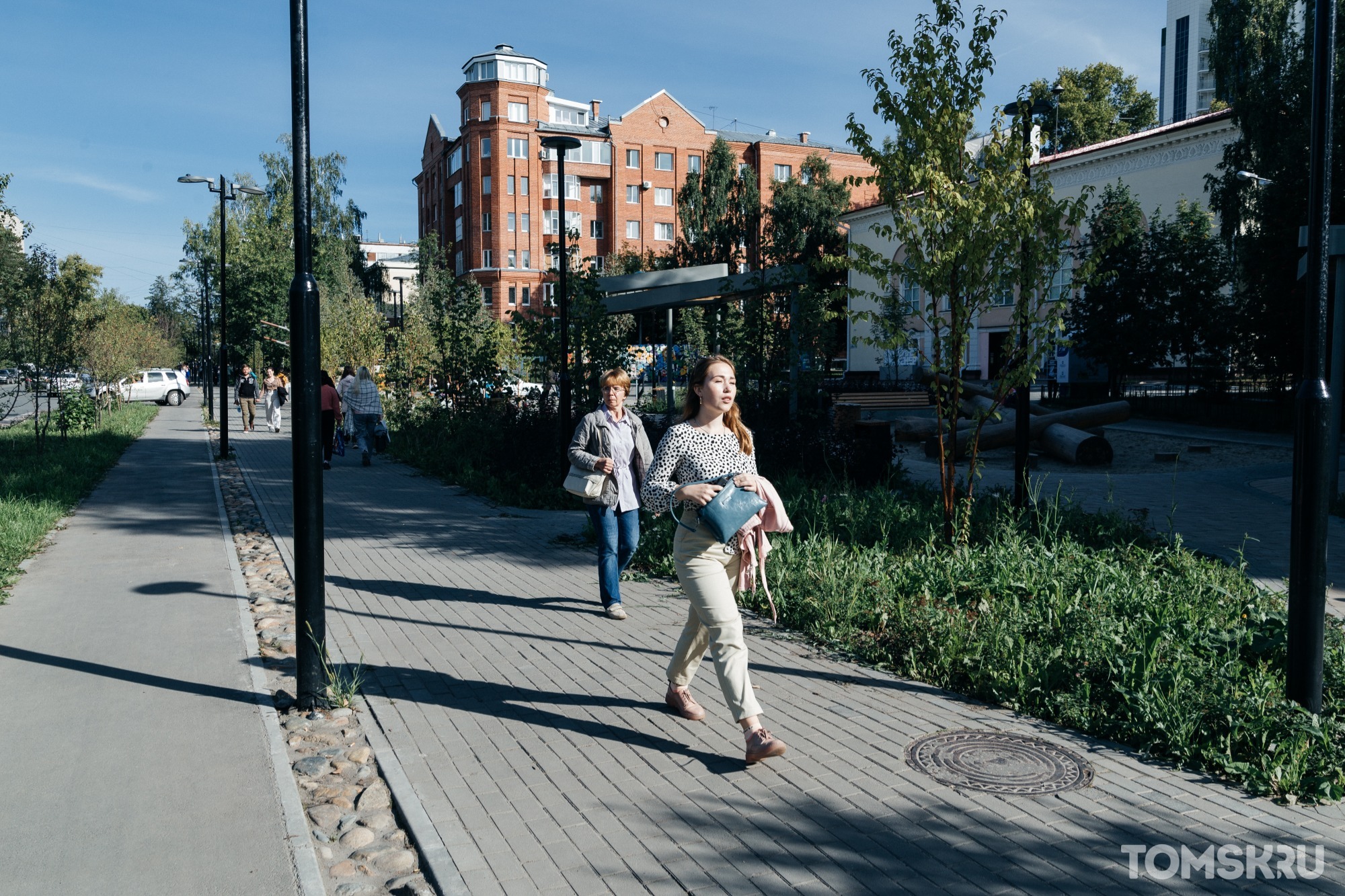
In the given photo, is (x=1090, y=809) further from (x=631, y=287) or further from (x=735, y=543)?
(x=631, y=287)

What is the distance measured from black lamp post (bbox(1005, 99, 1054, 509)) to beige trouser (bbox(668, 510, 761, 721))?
4631 mm

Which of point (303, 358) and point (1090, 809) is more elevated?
point (303, 358)

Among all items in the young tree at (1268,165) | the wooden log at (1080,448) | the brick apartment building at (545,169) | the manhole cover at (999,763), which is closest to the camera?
the manhole cover at (999,763)

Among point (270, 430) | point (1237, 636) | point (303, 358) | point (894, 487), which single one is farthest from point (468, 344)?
point (1237, 636)

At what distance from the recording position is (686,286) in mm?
15000

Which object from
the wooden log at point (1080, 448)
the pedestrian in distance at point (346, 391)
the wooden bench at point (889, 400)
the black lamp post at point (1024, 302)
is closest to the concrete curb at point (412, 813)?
the black lamp post at point (1024, 302)

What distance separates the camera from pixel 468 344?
18844 mm

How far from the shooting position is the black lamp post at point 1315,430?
4.34 m

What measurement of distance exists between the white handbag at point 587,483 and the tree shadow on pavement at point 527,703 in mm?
1602

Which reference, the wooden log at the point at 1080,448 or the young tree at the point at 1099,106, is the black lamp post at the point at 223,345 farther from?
the young tree at the point at 1099,106

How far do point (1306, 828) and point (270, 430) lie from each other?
2740 cm

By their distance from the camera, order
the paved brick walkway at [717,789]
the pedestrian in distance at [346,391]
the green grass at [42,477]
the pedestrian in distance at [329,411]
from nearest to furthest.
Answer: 1. the paved brick walkway at [717,789]
2. the green grass at [42,477]
3. the pedestrian in distance at [329,411]
4. the pedestrian in distance at [346,391]

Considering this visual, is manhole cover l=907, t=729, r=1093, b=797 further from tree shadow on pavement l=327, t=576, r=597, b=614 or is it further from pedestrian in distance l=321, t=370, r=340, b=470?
pedestrian in distance l=321, t=370, r=340, b=470

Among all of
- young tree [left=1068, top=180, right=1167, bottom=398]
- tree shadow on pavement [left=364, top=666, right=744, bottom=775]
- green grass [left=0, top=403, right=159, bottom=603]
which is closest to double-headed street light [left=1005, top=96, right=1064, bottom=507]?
tree shadow on pavement [left=364, top=666, right=744, bottom=775]
